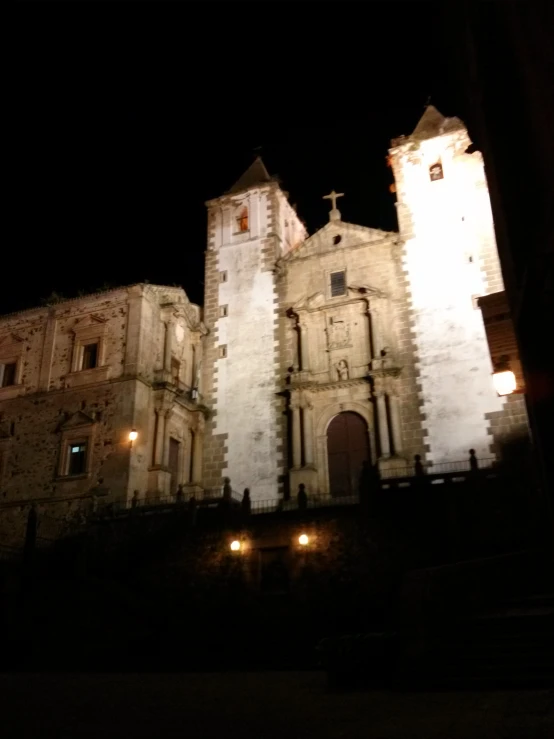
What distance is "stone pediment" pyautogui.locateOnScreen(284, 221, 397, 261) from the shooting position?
29250 mm

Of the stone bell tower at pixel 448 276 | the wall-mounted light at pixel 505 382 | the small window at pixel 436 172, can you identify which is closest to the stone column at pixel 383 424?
the stone bell tower at pixel 448 276

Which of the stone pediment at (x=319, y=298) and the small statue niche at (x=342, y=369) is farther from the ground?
the stone pediment at (x=319, y=298)

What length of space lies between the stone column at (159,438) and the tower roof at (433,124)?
18056 millimetres

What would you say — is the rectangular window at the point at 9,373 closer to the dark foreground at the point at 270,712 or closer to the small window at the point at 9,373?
the small window at the point at 9,373

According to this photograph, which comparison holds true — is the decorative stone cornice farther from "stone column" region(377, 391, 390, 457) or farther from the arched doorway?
"stone column" region(377, 391, 390, 457)

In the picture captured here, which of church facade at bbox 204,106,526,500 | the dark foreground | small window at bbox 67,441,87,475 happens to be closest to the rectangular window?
small window at bbox 67,441,87,475

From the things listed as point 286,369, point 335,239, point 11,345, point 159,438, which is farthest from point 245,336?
point 11,345

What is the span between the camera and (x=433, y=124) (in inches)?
1216

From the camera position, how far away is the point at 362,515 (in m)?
17.9

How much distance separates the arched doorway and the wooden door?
22.1 feet

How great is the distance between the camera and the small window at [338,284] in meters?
28.9

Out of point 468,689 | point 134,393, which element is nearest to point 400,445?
point 134,393

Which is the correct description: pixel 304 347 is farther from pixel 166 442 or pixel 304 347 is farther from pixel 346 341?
pixel 166 442

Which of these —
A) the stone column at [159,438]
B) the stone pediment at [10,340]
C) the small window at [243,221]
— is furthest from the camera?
the small window at [243,221]
